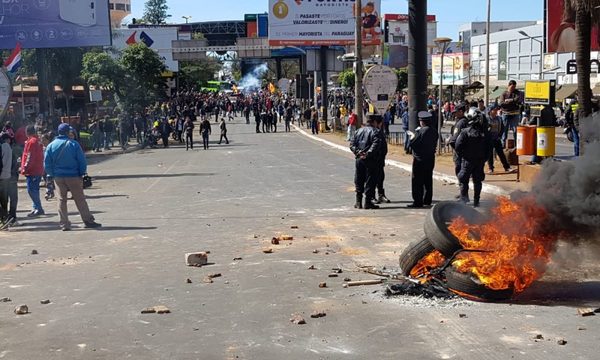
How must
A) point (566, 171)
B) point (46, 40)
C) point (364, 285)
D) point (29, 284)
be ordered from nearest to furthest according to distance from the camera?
point (566, 171), point (364, 285), point (29, 284), point (46, 40)

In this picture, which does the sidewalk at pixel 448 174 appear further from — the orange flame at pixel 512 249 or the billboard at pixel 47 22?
the billboard at pixel 47 22

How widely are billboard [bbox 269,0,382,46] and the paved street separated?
4025 cm

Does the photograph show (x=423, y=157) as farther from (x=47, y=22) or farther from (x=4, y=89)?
(x=47, y=22)

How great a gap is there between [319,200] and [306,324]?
354 inches

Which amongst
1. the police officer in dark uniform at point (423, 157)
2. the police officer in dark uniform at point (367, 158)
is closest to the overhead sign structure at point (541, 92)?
the police officer in dark uniform at point (423, 157)

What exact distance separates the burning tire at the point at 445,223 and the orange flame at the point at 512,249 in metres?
0.16

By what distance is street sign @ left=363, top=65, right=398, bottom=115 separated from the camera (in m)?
25.8

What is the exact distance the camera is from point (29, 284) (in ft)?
→ 28.2

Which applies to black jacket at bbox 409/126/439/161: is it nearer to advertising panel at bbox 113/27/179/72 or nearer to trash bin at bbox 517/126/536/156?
trash bin at bbox 517/126/536/156

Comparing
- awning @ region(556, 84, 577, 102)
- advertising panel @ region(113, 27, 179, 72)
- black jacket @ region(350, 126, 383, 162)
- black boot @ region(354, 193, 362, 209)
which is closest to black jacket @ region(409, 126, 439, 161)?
black jacket @ region(350, 126, 383, 162)

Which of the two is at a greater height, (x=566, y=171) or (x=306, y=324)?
(x=566, y=171)

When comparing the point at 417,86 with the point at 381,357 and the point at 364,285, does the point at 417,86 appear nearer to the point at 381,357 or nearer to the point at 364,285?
the point at 364,285

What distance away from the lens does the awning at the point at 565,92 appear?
51.3m

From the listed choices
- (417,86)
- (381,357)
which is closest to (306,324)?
(381,357)
